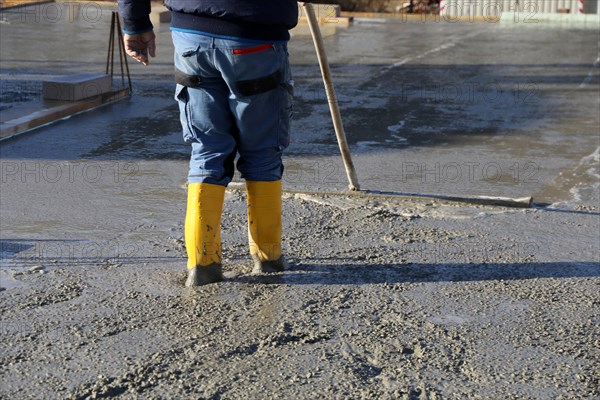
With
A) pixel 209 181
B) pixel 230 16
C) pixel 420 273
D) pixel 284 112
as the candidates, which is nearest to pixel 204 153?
pixel 209 181

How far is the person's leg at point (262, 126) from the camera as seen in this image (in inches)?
171

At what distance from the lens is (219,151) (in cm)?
446

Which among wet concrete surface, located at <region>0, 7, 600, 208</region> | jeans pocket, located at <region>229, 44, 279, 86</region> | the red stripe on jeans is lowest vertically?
wet concrete surface, located at <region>0, 7, 600, 208</region>

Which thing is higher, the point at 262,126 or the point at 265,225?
the point at 262,126

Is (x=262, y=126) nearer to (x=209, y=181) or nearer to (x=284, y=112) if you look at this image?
(x=284, y=112)

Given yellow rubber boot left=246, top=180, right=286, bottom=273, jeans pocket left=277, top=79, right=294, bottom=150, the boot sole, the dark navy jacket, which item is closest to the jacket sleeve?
the dark navy jacket

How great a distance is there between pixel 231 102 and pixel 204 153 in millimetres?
267

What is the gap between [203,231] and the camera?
4.43 m

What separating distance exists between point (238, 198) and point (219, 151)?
1.51 metres

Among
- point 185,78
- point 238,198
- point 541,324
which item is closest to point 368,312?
point 541,324

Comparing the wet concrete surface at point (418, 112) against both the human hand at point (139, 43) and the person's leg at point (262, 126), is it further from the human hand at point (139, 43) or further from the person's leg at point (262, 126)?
the human hand at point (139, 43)

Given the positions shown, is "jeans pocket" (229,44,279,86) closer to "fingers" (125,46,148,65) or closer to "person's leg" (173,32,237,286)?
"person's leg" (173,32,237,286)

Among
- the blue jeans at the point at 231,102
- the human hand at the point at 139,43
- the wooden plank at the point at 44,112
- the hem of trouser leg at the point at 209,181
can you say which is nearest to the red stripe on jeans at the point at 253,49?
the blue jeans at the point at 231,102

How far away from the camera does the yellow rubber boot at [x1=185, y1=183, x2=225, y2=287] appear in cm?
443
